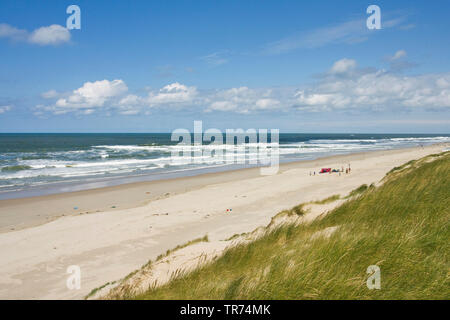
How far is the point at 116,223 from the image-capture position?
13.1 m

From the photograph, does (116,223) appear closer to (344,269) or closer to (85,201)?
(85,201)

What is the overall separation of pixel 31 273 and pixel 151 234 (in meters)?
4.00

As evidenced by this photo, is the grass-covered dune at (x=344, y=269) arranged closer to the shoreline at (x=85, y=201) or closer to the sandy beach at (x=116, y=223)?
the sandy beach at (x=116, y=223)

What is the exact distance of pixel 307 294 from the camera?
3.17m

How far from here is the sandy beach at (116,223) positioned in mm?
8352

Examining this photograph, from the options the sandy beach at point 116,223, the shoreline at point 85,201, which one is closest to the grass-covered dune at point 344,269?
the sandy beach at point 116,223

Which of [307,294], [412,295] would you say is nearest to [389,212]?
[412,295]

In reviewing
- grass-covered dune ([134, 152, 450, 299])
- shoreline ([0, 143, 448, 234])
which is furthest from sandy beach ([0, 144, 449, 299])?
grass-covered dune ([134, 152, 450, 299])

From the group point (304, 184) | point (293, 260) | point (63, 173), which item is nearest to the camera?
point (293, 260)

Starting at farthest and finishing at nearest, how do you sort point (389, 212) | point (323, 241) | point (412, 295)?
point (389, 212) < point (323, 241) < point (412, 295)

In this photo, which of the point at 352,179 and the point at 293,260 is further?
the point at 352,179

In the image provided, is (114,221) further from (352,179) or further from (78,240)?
(352,179)

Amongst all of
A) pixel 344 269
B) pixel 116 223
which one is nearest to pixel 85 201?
pixel 116 223
